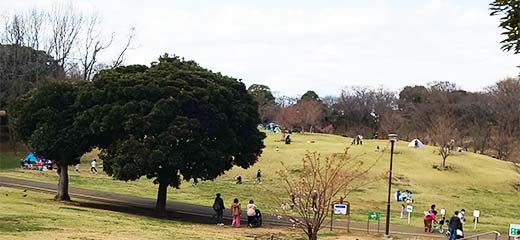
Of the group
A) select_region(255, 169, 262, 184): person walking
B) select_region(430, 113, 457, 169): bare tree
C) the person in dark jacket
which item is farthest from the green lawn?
select_region(430, 113, 457, 169): bare tree

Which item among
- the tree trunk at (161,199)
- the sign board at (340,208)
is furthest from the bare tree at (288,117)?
the sign board at (340,208)

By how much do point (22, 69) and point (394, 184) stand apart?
37547 mm

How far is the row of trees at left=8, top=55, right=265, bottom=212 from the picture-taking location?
29000mm

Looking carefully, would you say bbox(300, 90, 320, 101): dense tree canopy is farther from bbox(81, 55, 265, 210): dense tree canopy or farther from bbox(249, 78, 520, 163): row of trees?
bbox(81, 55, 265, 210): dense tree canopy

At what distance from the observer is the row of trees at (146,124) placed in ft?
95.1

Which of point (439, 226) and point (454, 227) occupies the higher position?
point (454, 227)

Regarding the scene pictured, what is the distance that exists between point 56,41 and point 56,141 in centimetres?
4116

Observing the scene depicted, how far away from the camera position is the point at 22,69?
64625 millimetres

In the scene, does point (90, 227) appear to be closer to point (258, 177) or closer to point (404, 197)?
point (404, 197)

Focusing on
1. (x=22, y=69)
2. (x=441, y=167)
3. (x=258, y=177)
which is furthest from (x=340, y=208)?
(x=22, y=69)

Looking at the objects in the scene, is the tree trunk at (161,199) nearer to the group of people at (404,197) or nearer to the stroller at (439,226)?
the stroller at (439,226)

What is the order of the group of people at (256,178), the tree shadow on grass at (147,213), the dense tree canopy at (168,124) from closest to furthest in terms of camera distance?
the dense tree canopy at (168,124)
the tree shadow on grass at (147,213)
the group of people at (256,178)

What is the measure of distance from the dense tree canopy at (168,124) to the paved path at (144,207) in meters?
1.60

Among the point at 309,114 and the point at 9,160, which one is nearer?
the point at 9,160
